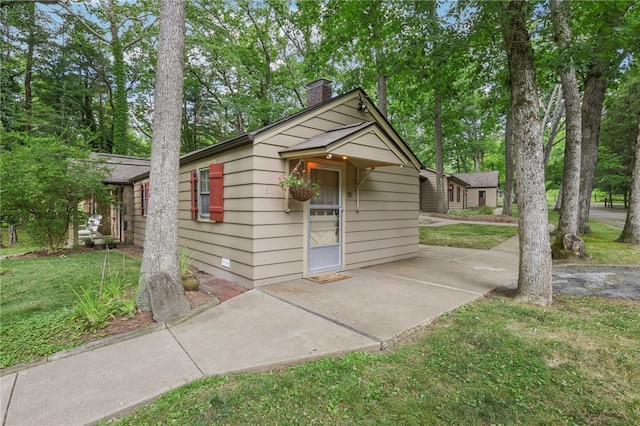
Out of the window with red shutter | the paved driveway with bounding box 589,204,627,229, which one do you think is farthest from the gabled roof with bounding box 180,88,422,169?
the paved driveway with bounding box 589,204,627,229

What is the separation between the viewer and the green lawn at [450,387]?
75.4 inches

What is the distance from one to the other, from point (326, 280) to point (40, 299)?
4.03 meters

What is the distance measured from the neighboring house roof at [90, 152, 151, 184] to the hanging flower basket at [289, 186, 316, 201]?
7.83 meters

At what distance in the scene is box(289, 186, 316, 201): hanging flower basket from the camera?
4.76 metres

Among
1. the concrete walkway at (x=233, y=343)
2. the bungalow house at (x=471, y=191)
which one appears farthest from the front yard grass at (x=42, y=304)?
the bungalow house at (x=471, y=191)

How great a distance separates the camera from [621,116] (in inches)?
874

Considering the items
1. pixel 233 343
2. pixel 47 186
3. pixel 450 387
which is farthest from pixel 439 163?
pixel 47 186

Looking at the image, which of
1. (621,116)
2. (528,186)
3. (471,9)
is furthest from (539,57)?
(621,116)

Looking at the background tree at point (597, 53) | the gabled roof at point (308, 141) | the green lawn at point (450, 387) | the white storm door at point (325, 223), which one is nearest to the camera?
the green lawn at point (450, 387)

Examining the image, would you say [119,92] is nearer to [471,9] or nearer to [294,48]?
[294,48]

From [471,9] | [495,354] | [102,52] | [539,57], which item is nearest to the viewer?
[495,354]

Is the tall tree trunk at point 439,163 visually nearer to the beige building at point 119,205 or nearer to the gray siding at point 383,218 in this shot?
the gray siding at point 383,218

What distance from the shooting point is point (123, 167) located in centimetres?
1108

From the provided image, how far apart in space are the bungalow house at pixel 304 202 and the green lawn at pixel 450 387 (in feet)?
8.41
